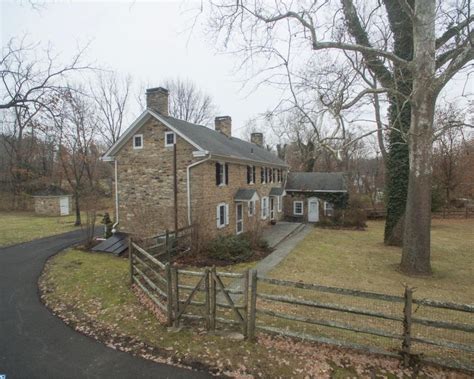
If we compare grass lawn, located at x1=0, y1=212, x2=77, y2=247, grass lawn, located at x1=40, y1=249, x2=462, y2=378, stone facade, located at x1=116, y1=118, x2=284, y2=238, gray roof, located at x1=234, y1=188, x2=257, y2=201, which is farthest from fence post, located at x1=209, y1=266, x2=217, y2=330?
grass lawn, located at x1=0, y1=212, x2=77, y2=247

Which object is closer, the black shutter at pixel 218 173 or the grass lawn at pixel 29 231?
the black shutter at pixel 218 173

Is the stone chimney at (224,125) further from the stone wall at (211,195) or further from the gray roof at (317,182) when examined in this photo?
the gray roof at (317,182)

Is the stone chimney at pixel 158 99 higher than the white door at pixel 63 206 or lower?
higher

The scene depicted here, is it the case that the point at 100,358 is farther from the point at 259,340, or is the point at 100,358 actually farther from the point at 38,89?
the point at 38,89

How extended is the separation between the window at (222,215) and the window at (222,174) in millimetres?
1288

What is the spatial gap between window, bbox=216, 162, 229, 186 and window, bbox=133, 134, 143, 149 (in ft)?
14.4

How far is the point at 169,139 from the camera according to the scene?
14523 millimetres

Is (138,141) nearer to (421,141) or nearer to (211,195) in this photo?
→ (211,195)

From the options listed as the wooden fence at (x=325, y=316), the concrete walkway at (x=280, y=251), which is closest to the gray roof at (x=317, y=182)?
the concrete walkway at (x=280, y=251)

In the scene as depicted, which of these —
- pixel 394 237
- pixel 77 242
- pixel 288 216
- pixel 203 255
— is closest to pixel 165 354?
pixel 203 255

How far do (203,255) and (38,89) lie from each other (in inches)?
384

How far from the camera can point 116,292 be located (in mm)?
8531

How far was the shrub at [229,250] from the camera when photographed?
478 inches

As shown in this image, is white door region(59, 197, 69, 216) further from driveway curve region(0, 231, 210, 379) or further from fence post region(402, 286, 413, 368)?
fence post region(402, 286, 413, 368)
